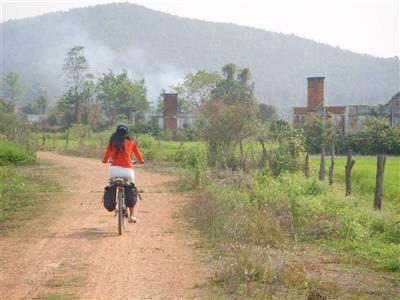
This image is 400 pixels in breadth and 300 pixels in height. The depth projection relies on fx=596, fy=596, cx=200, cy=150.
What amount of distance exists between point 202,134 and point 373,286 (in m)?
15.7

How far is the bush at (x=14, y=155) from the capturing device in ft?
79.9

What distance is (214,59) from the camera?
180m

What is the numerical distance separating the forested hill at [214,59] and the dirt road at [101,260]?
12969 cm

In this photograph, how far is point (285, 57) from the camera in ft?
577

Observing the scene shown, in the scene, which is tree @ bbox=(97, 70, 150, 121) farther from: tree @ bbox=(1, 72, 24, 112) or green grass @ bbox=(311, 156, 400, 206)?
green grass @ bbox=(311, 156, 400, 206)

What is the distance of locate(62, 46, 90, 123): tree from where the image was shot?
63122 mm

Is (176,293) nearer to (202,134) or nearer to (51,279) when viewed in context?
(51,279)

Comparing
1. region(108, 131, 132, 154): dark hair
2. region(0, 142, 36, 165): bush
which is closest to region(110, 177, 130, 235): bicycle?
region(108, 131, 132, 154): dark hair

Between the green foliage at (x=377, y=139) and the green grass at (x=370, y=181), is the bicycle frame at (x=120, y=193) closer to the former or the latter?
the green grass at (x=370, y=181)

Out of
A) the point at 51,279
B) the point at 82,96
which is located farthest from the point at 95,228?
the point at 82,96

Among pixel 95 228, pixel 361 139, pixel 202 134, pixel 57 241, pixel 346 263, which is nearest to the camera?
pixel 346 263

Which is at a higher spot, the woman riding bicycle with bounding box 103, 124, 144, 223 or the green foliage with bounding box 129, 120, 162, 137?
the woman riding bicycle with bounding box 103, 124, 144, 223

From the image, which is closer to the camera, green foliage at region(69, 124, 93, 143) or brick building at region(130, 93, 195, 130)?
green foliage at region(69, 124, 93, 143)

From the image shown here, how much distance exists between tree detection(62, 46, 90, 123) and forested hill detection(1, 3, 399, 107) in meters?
79.1
